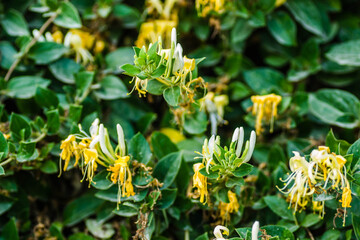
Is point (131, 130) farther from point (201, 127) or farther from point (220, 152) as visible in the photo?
point (220, 152)

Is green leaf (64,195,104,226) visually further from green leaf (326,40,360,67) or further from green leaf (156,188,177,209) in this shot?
green leaf (326,40,360,67)

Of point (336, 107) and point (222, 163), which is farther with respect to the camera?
point (336, 107)

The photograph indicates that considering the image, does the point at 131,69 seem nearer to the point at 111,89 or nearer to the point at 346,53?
the point at 111,89

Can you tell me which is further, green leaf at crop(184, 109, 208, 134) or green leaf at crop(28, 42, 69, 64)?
green leaf at crop(28, 42, 69, 64)

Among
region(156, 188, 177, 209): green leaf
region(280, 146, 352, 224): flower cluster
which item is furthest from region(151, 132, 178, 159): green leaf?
region(280, 146, 352, 224): flower cluster

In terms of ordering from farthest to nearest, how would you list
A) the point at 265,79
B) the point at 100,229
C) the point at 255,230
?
the point at 265,79
the point at 100,229
the point at 255,230

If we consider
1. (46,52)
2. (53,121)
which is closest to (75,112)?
(53,121)

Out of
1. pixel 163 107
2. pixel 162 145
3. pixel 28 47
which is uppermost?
pixel 28 47

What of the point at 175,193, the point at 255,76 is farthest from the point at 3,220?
the point at 255,76
